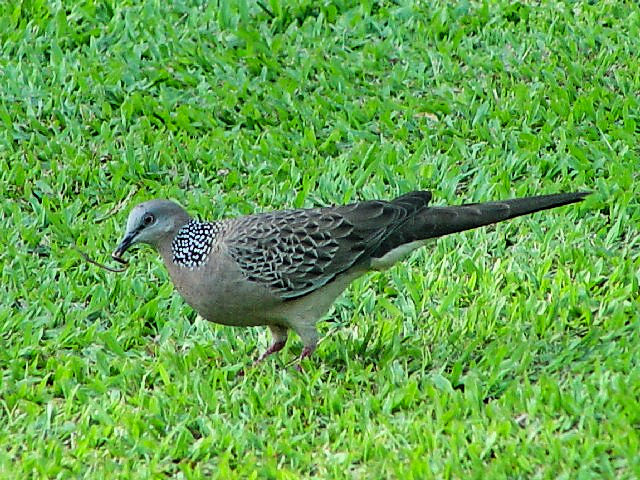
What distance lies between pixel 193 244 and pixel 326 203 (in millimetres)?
1719

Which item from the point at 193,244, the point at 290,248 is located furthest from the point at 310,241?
the point at 193,244

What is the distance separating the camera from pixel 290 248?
6.40 meters

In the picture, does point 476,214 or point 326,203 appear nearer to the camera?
point 476,214

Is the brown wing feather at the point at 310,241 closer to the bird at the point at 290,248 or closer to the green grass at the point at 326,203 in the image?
the bird at the point at 290,248

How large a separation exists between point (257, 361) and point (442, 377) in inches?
38.0

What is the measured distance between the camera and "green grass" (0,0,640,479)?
574 cm

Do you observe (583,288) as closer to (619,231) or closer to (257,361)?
(619,231)

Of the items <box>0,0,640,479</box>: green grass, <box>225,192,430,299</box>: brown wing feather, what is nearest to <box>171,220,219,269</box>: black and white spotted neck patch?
<box>225,192,430,299</box>: brown wing feather

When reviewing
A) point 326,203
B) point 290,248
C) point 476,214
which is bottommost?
point 326,203

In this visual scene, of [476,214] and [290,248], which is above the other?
[476,214]

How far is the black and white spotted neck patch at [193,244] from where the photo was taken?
631 centimetres

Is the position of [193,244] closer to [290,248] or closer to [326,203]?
[290,248]

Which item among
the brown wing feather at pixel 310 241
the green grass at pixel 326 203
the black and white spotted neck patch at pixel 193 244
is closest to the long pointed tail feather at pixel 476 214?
the brown wing feather at pixel 310 241

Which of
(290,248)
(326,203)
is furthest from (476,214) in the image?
(326,203)
